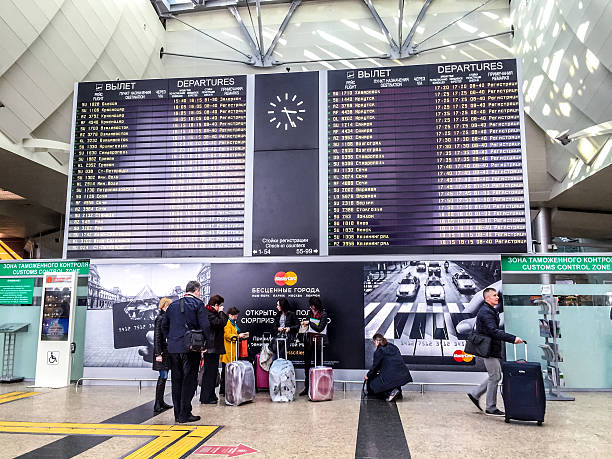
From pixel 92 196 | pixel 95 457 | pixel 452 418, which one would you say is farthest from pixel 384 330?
pixel 92 196

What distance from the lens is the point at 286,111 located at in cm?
894

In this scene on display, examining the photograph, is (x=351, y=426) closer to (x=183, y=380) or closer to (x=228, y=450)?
(x=228, y=450)

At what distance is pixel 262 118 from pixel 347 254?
2778mm

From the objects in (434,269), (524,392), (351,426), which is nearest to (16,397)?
(351,426)

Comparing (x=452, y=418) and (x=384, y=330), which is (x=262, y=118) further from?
(x=452, y=418)

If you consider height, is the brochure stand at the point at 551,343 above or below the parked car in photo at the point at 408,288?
below

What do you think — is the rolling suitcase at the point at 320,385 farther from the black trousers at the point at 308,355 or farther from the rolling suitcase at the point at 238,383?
the rolling suitcase at the point at 238,383

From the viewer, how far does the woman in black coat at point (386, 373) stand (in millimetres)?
7148

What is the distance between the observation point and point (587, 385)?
8125 millimetres

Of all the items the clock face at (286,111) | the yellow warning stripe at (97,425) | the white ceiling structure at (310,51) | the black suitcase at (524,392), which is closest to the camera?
the yellow warning stripe at (97,425)

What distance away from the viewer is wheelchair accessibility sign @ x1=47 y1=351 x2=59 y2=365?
8.70m

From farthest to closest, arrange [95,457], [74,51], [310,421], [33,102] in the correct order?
[74,51] → [33,102] → [310,421] → [95,457]

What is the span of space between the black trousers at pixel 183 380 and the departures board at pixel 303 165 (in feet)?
9.69

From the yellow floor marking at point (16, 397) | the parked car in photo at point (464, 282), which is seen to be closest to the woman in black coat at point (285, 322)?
the parked car in photo at point (464, 282)
